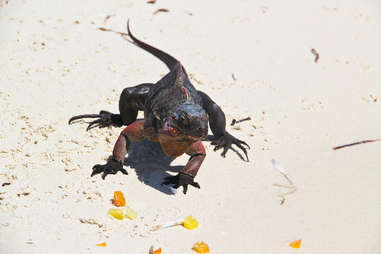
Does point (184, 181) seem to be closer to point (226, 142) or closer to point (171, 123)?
point (171, 123)

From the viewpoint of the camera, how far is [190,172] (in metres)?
4.14

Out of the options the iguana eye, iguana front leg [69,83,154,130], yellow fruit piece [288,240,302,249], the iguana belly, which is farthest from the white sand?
the iguana eye

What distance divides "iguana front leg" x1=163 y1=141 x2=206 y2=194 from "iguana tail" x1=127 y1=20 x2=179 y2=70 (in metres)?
1.89

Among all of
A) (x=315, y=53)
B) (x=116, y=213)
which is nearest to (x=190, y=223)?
(x=116, y=213)

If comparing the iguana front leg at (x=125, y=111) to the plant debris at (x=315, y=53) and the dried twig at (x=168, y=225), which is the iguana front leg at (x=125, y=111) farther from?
the plant debris at (x=315, y=53)

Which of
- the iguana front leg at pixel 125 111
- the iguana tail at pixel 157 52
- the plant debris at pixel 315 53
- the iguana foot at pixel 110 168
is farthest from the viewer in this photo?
the plant debris at pixel 315 53

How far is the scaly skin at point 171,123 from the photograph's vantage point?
3.65 m

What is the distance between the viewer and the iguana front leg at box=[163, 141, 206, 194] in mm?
4141

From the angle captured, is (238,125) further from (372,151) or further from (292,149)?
(372,151)

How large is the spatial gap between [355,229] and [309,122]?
202 centimetres

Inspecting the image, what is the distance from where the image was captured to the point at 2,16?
24.1 ft

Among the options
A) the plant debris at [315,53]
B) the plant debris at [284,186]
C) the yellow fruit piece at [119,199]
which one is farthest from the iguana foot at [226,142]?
the plant debris at [315,53]

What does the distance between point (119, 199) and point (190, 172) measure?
2.32ft

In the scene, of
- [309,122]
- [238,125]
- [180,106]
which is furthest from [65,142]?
[309,122]
